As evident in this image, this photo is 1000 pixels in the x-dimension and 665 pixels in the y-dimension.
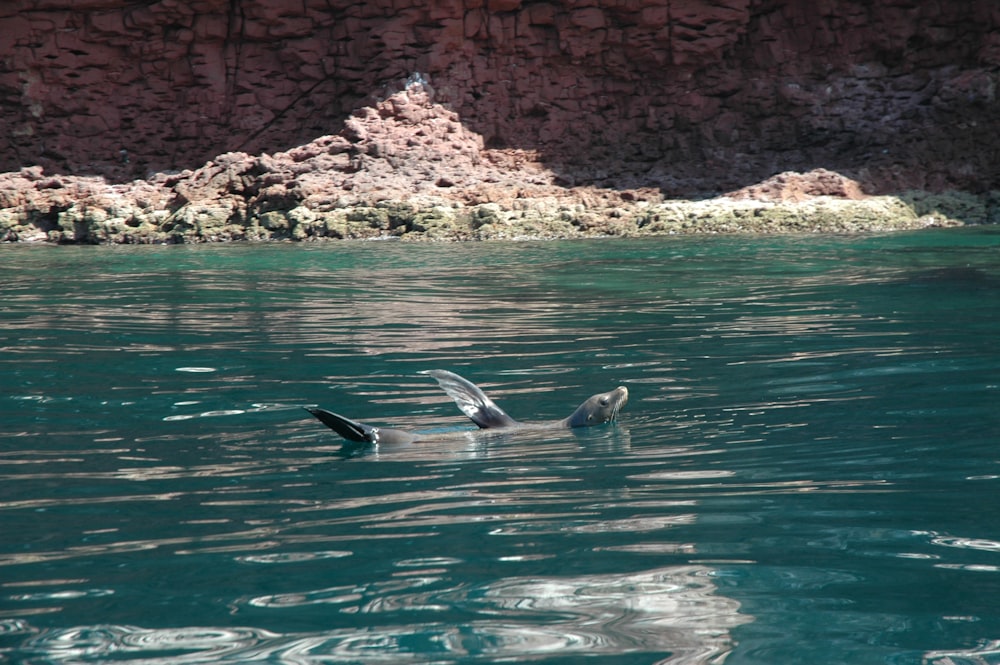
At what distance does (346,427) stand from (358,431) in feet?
0.20

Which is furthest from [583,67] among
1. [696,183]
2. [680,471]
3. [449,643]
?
[449,643]

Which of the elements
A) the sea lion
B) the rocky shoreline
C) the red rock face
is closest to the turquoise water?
the sea lion

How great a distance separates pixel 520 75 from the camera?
24.7 meters

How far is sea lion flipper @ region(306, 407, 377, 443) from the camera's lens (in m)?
4.29

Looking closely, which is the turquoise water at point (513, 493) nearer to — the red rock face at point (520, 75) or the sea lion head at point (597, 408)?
the sea lion head at point (597, 408)

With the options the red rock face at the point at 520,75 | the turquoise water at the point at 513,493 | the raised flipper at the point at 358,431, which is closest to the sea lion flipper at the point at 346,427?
the raised flipper at the point at 358,431

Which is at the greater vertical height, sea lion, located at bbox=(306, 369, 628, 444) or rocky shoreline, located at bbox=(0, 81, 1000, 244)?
rocky shoreline, located at bbox=(0, 81, 1000, 244)

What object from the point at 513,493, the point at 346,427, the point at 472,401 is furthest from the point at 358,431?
the point at 513,493

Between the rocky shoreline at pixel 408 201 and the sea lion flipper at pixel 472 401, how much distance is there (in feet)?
47.9

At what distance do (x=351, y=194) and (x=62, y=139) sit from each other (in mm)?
8677

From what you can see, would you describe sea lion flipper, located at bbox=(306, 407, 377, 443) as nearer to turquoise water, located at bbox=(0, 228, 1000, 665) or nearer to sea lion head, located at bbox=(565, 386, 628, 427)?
turquoise water, located at bbox=(0, 228, 1000, 665)

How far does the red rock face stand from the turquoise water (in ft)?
51.9

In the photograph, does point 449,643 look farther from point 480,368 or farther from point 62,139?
point 62,139

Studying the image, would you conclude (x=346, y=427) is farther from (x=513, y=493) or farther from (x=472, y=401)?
(x=513, y=493)
